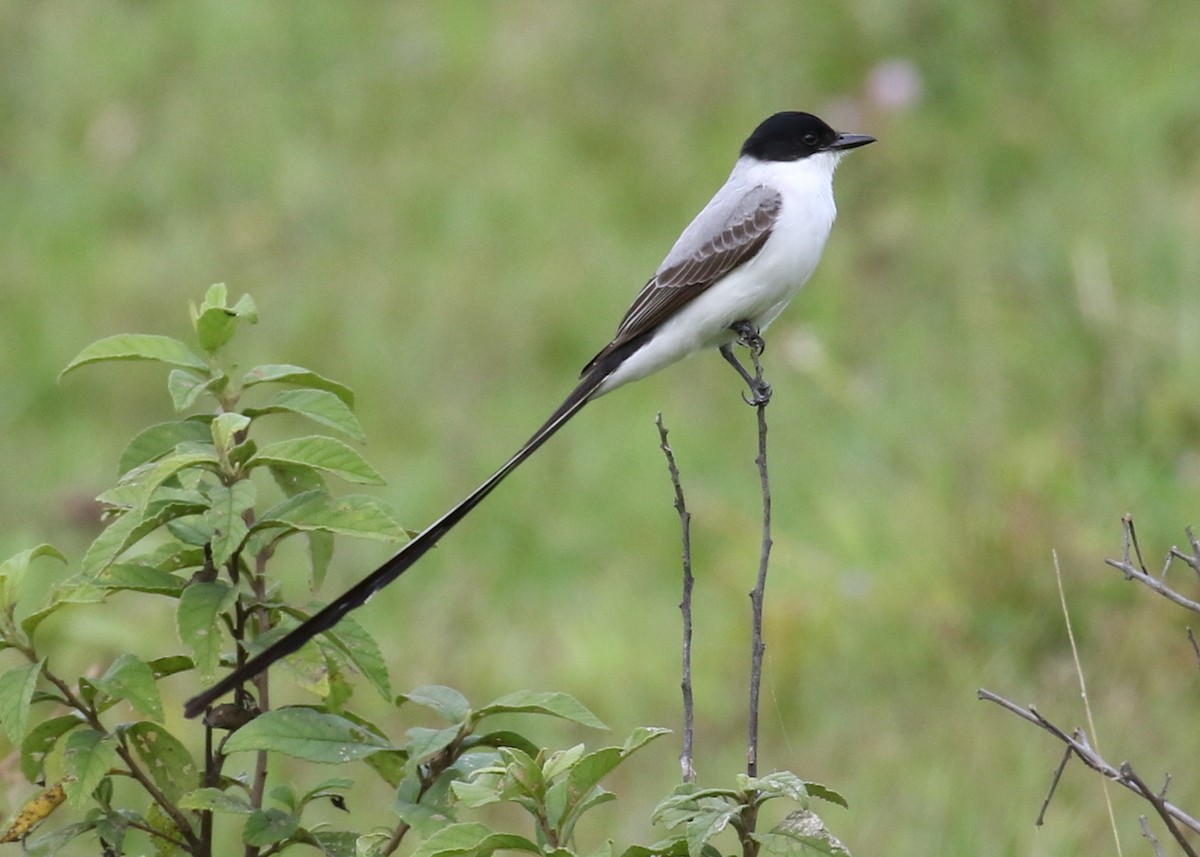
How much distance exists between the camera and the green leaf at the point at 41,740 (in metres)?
2.09

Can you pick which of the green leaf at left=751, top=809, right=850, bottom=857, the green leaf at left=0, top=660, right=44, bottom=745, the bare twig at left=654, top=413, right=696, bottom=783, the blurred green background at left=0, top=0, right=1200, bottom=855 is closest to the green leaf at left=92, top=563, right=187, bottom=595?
the green leaf at left=0, top=660, right=44, bottom=745

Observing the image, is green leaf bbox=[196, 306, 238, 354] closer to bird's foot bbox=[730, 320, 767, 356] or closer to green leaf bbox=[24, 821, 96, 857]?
green leaf bbox=[24, 821, 96, 857]

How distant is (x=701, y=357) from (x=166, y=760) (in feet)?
19.5

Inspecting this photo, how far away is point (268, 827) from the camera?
206cm

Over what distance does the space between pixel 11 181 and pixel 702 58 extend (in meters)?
3.87

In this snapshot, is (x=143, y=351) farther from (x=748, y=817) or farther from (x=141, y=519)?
(x=748, y=817)

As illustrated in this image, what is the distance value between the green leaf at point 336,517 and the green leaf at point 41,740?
13.6 inches

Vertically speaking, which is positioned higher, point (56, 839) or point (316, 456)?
point (316, 456)

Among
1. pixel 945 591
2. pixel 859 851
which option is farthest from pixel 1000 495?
pixel 859 851

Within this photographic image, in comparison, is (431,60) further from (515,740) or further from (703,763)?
(515,740)

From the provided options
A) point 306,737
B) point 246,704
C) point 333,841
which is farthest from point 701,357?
point 306,737

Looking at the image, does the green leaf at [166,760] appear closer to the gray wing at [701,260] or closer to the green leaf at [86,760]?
the green leaf at [86,760]

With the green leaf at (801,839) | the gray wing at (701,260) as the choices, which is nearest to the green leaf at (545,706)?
the green leaf at (801,839)

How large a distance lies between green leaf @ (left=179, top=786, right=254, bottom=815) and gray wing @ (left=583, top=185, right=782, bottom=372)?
1.87m
